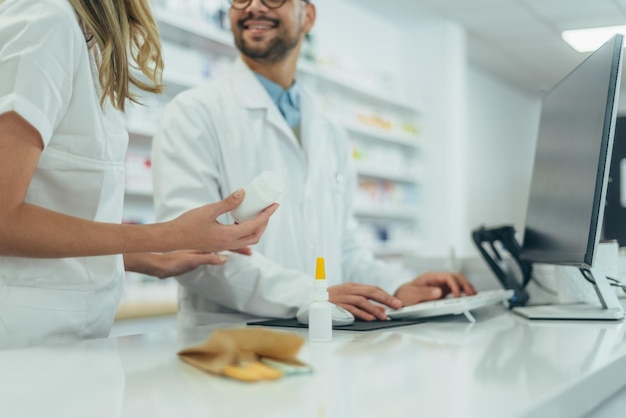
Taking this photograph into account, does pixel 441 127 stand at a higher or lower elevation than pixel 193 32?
lower

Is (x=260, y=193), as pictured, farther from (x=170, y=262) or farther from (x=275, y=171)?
(x=275, y=171)

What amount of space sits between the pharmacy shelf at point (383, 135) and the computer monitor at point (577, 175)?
3697 mm

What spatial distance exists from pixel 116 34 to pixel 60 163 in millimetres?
246

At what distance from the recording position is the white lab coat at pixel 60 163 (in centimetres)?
105

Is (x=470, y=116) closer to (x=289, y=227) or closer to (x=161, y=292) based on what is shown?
(x=161, y=292)

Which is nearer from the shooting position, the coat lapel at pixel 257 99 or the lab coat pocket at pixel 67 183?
the lab coat pocket at pixel 67 183

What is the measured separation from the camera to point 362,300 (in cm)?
142

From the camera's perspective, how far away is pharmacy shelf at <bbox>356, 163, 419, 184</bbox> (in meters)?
5.73

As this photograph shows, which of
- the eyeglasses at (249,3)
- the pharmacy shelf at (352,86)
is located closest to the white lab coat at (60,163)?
the eyeglasses at (249,3)

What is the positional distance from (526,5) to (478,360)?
5254 mm

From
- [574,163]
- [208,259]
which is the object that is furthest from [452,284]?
A: [208,259]

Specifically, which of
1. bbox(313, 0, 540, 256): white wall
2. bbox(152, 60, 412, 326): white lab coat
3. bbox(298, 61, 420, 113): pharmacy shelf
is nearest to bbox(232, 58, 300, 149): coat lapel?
bbox(152, 60, 412, 326): white lab coat

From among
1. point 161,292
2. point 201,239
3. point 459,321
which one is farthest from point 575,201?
point 161,292

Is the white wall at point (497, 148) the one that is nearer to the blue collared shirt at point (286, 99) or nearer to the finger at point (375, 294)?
the blue collared shirt at point (286, 99)
